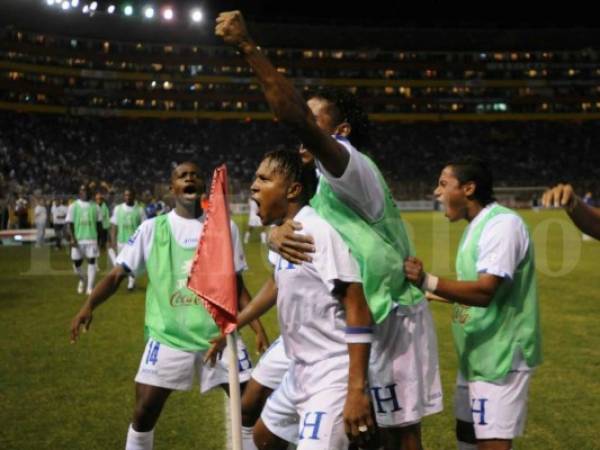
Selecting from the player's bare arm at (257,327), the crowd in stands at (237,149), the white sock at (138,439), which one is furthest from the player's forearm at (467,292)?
the crowd in stands at (237,149)

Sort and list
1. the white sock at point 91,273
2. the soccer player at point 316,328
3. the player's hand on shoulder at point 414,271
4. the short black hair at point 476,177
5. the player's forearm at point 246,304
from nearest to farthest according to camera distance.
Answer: the soccer player at point 316,328 < the player's hand on shoulder at point 414,271 < the short black hair at point 476,177 < the player's forearm at point 246,304 < the white sock at point 91,273

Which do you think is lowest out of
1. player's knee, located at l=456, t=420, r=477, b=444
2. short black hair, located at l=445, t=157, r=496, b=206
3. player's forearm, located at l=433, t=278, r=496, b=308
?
player's knee, located at l=456, t=420, r=477, b=444

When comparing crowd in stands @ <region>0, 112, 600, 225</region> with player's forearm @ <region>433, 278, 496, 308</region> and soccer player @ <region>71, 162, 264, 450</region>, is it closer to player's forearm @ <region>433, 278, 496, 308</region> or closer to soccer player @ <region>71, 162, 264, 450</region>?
soccer player @ <region>71, 162, 264, 450</region>

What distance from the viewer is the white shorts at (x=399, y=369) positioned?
369cm

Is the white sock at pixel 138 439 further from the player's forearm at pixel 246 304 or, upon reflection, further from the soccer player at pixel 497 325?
the soccer player at pixel 497 325

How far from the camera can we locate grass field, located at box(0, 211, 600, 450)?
266 inches

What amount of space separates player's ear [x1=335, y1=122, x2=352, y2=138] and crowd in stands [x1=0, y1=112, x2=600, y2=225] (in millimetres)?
50357

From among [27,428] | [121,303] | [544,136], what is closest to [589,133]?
[544,136]

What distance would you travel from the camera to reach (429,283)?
12.4 feet

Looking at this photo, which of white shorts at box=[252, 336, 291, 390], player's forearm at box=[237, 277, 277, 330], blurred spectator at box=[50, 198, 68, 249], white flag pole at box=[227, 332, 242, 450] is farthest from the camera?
blurred spectator at box=[50, 198, 68, 249]

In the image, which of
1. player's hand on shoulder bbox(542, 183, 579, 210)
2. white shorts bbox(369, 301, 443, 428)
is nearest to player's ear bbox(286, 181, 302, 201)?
white shorts bbox(369, 301, 443, 428)

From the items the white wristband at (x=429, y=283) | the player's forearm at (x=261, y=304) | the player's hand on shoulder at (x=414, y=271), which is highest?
the player's hand on shoulder at (x=414, y=271)

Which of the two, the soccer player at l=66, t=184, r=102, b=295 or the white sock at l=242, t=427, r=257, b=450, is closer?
the white sock at l=242, t=427, r=257, b=450

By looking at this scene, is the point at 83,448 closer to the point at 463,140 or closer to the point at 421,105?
the point at 463,140
